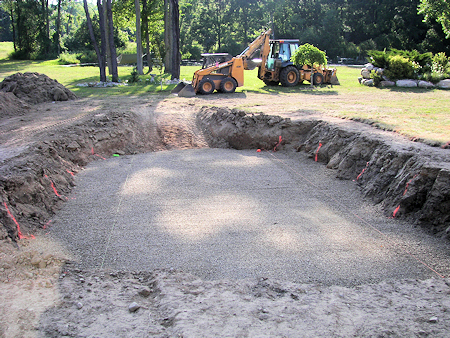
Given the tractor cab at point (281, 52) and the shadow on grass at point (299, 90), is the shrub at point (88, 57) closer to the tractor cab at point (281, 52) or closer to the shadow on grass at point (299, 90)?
the tractor cab at point (281, 52)

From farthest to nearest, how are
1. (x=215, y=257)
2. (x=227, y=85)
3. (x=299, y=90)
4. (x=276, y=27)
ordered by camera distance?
(x=276, y=27)
(x=299, y=90)
(x=227, y=85)
(x=215, y=257)

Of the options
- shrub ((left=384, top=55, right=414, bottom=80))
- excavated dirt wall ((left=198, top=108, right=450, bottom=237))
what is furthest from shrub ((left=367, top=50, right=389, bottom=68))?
excavated dirt wall ((left=198, top=108, right=450, bottom=237))

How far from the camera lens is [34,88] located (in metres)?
12.5

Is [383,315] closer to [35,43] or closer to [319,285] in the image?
[319,285]

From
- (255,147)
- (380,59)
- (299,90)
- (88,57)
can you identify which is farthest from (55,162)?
(88,57)

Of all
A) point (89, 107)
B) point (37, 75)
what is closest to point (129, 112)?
Answer: point (89, 107)

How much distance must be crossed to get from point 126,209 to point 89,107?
6.71 m

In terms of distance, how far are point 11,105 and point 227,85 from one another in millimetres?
8069

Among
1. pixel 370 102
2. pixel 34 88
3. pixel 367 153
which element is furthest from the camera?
pixel 34 88

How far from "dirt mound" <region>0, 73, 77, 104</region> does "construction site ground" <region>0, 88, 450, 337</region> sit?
433cm

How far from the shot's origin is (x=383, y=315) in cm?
320

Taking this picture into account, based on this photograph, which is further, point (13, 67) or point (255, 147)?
point (13, 67)

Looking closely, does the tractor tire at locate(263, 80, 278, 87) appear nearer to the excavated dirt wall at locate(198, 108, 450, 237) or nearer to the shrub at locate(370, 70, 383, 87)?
the shrub at locate(370, 70, 383, 87)

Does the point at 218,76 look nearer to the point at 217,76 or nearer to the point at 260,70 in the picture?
the point at 217,76
